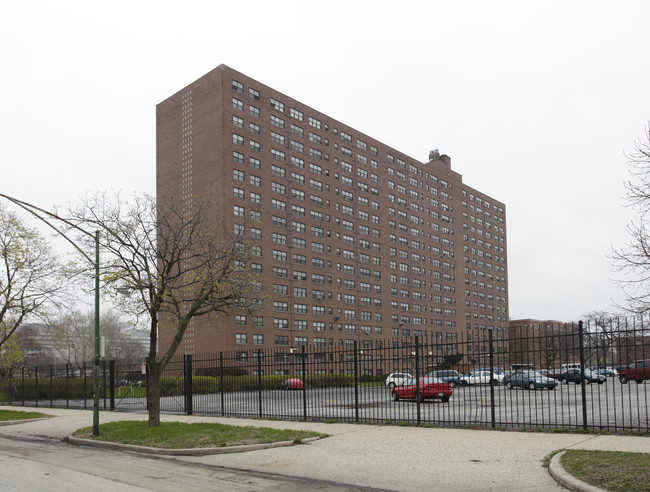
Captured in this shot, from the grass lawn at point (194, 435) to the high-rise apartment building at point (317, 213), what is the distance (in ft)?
126

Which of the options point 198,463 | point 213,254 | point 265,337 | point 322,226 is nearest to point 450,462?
point 198,463

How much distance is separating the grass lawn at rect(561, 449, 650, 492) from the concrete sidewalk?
473 mm

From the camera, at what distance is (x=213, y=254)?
64.5 ft

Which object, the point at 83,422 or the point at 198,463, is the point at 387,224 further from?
→ the point at 198,463

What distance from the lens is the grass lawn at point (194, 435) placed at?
14078 millimetres

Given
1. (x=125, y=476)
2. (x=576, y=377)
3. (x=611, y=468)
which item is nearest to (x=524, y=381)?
(x=576, y=377)

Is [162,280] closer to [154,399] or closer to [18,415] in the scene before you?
[154,399]

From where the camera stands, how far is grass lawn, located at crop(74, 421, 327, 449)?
14078mm

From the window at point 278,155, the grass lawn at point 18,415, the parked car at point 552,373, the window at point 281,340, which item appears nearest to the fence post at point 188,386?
the grass lawn at point 18,415

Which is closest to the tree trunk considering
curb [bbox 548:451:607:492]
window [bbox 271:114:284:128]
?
curb [bbox 548:451:607:492]

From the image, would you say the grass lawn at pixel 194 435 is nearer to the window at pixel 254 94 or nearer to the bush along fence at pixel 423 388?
the bush along fence at pixel 423 388

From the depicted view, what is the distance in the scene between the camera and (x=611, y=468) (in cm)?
881

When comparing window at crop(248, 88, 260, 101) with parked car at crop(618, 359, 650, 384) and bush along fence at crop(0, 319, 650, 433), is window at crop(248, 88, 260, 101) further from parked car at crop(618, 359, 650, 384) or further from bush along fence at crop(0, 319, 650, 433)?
parked car at crop(618, 359, 650, 384)

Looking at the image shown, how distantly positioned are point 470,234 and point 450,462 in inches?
4504
